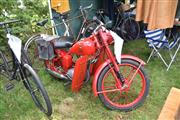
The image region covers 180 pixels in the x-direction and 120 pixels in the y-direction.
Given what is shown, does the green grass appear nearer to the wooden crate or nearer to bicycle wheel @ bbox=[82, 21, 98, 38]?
the wooden crate

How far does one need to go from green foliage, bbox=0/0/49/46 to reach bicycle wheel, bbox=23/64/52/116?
162cm

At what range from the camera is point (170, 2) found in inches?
147

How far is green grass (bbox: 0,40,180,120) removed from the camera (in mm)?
3598

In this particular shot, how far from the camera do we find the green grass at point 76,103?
360cm

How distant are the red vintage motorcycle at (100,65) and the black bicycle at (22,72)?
1.63 ft

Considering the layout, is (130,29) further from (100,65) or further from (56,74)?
(100,65)

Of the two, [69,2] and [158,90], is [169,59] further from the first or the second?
[69,2]

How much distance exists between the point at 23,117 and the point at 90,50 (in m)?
1.18

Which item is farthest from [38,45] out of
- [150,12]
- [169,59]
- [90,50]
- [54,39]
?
[169,59]

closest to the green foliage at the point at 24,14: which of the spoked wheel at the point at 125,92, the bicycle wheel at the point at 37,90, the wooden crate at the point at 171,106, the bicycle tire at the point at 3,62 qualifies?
the bicycle tire at the point at 3,62

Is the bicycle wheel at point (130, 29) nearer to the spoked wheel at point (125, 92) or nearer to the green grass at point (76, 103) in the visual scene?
the green grass at point (76, 103)

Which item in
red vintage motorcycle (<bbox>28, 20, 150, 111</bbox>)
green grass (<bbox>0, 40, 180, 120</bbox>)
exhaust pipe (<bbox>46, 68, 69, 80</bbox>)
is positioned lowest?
green grass (<bbox>0, 40, 180, 120</bbox>)

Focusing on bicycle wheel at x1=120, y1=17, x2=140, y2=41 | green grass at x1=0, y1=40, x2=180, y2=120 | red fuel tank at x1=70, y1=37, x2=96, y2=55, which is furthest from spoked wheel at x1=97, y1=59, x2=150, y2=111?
bicycle wheel at x1=120, y1=17, x2=140, y2=41

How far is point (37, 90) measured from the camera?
3.37 metres
